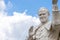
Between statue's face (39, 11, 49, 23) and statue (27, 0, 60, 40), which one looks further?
statue's face (39, 11, 49, 23)

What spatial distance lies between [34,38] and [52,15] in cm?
53

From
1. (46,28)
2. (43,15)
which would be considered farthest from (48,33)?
(43,15)

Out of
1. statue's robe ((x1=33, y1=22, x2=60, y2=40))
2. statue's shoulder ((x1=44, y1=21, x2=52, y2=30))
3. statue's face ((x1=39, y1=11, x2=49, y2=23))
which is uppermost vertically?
statue's face ((x1=39, y1=11, x2=49, y2=23))

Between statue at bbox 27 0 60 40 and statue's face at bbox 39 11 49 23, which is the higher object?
statue's face at bbox 39 11 49 23

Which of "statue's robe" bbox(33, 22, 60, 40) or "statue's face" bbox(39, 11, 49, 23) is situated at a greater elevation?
"statue's face" bbox(39, 11, 49, 23)

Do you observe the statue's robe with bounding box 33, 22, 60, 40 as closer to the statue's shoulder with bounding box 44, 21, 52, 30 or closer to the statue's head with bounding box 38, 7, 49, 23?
the statue's shoulder with bounding box 44, 21, 52, 30

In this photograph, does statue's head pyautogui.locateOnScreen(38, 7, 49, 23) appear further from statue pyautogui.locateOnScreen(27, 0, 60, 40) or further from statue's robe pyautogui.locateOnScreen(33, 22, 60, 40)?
statue's robe pyautogui.locateOnScreen(33, 22, 60, 40)

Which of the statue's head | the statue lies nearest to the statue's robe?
the statue

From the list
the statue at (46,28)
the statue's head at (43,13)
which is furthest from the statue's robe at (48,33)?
the statue's head at (43,13)

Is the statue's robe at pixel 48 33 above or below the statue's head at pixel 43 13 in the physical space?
below

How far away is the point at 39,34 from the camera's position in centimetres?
586

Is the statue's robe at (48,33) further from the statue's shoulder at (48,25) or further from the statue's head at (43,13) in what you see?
the statue's head at (43,13)

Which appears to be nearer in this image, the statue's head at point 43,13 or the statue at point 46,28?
the statue at point 46,28

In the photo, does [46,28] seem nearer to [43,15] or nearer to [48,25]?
[48,25]
